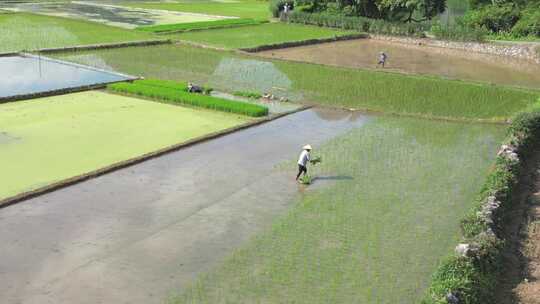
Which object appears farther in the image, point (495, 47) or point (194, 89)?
point (495, 47)

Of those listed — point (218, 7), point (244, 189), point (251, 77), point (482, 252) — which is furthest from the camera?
point (218, 7)

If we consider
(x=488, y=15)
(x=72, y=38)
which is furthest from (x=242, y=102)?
(x=488, y=15)

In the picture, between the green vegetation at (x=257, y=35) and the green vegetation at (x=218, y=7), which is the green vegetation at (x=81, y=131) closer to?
the green vegetation at (x=257, y=35)

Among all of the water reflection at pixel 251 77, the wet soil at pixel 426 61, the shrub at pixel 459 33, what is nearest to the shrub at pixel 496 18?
the shrub at pixel 459 33

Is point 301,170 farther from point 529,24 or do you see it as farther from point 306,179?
point 529,24

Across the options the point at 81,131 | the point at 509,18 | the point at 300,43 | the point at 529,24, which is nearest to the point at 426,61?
the point at 300,43

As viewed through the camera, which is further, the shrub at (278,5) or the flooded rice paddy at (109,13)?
the shrub at (278,5)
